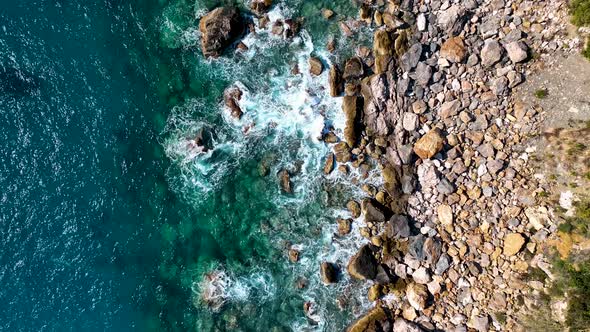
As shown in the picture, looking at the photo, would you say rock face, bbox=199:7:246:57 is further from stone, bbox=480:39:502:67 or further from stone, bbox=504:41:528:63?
stone, bbox=504:41:528:63

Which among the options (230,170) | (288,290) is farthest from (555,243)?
(230,170)

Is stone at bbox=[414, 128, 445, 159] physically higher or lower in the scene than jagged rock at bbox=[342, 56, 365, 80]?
lower

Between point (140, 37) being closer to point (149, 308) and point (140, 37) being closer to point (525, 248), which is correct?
point (149, 308)

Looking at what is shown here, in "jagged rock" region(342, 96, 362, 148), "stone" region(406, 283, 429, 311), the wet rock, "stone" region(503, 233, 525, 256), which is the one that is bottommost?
"stone" region(406, 283, 429, 311)

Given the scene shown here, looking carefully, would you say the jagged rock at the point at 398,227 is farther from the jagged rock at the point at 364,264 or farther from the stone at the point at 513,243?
the stone at the point at 513,243

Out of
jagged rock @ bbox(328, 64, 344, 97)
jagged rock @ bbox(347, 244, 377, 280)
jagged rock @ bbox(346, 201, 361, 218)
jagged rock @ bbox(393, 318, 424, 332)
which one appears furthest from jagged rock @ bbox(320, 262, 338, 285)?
jagged rock @ bbox(328, 64, 344, 97)

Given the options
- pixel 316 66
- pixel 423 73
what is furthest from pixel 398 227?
pixel 316 66
